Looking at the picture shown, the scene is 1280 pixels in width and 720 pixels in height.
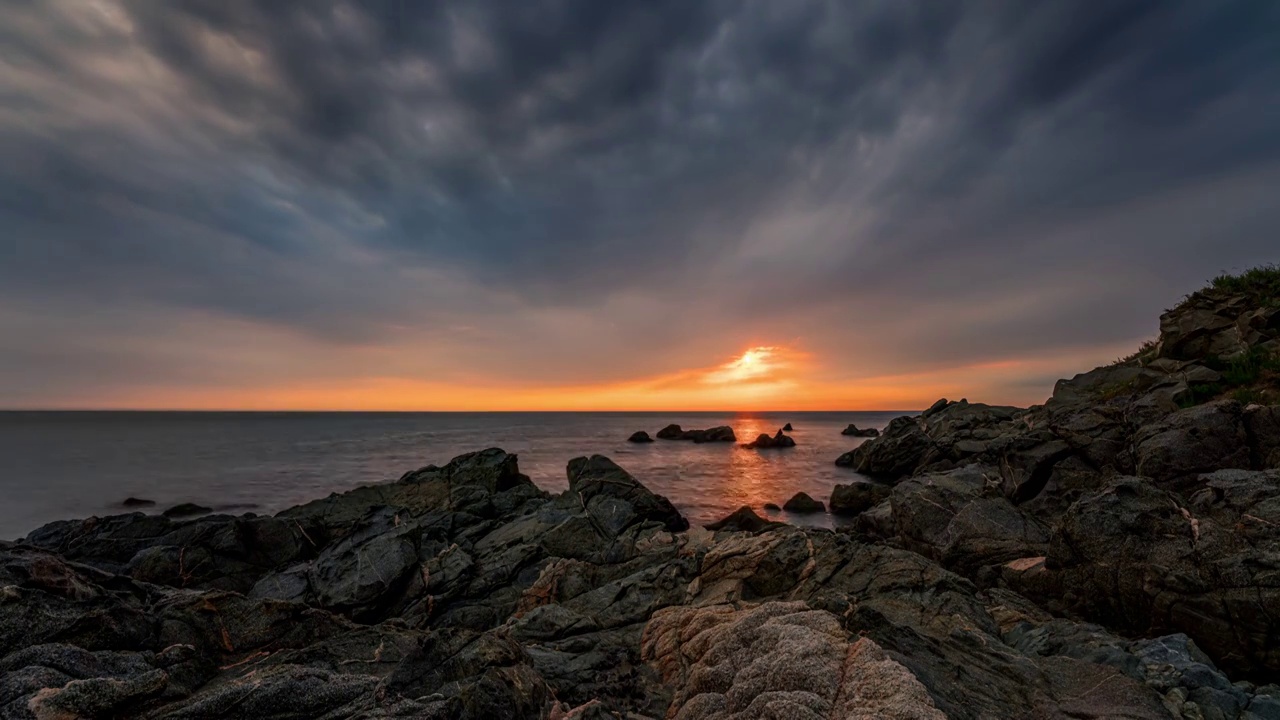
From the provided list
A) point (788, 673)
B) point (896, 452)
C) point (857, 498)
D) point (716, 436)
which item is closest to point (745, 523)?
point (857, 498)

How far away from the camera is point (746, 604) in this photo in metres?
9.58

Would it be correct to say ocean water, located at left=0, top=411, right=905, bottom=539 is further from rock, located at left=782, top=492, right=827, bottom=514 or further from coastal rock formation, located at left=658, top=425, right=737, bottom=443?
coastal rock formation, located at left=658, top=425, right=737, bottom=443

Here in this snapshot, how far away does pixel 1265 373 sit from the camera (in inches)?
811

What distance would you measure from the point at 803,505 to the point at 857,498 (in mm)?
3836

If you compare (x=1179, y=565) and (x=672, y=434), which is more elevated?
(x=1179, y=565)

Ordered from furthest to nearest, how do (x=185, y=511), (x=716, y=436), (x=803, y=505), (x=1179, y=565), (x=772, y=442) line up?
(x=716, y=436) → (x=772, y=442) → (x=803, y=505) → (x=185, y=511) → (x=1179, y=565)

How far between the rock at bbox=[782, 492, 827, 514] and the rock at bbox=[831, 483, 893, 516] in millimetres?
1018

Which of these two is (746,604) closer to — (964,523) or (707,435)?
(964,523)

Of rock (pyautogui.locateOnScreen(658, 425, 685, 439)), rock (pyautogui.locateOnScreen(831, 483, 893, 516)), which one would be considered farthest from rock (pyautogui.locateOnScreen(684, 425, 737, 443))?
rock (pyautogui.locateOnScreen(831, 483, 893, 516))

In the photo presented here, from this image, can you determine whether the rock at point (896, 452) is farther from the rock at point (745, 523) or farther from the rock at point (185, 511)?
the rock at point (185, 511)

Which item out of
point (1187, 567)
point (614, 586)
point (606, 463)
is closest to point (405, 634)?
point (614, 586)

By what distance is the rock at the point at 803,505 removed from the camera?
118 ft

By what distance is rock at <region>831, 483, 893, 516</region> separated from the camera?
33.6m

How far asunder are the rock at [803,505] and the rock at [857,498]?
102 cm
